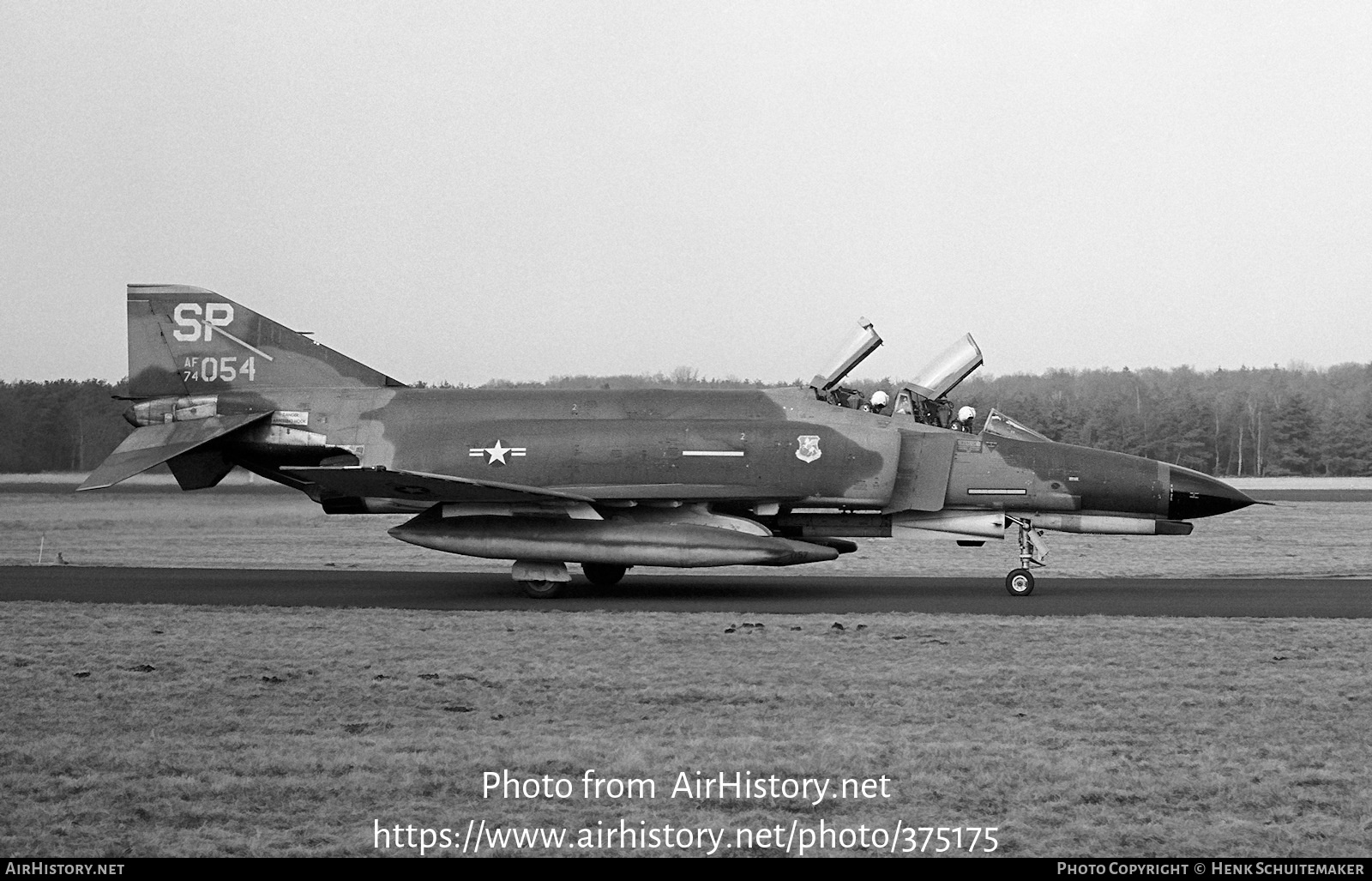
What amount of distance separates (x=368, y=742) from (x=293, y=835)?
1710 millimetres

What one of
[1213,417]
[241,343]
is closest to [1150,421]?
[1213,417]

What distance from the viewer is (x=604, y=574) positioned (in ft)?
55.8

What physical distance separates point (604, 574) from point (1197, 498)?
24.9 ft

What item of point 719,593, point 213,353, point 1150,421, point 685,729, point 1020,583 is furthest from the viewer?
point 1150,421

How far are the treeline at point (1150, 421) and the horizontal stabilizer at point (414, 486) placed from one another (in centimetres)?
1030

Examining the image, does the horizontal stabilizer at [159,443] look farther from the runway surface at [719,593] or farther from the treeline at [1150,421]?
the treeline at [1150,421]

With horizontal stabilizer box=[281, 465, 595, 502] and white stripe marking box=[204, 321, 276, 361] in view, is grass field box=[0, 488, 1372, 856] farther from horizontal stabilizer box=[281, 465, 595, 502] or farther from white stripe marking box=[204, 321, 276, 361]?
white stripe marking box=[204, 321, 276, 361]

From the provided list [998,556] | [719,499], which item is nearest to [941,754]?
[719,499]

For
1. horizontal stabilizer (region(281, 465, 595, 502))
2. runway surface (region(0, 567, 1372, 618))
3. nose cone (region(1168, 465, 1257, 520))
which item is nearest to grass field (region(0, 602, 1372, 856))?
runway surface (region(0, 567, 1372, 618))

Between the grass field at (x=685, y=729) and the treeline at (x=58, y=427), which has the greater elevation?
the treeline at (x=58, y=427)

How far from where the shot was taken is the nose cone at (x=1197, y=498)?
15672 millimetres

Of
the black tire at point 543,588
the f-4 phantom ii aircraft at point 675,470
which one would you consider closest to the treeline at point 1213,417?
the f-4 phantom ii aircraft at point 675,470

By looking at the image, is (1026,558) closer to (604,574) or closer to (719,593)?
(719,593)

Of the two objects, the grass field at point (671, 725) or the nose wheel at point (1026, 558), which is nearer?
the grass field at point (671, 725)
